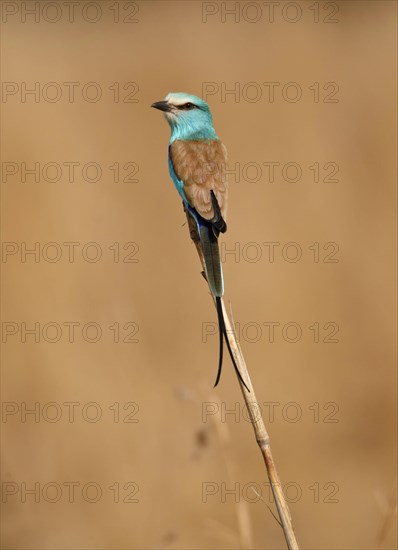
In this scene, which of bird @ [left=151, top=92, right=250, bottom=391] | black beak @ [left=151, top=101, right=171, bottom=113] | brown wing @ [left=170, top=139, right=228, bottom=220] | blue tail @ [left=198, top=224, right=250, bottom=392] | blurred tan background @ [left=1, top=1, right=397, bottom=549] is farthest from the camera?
blurred tan background @ [left=1, top=1, right=397, bottom=549]

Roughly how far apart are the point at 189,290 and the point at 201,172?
226 cm

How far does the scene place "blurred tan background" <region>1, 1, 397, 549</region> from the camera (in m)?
5.02

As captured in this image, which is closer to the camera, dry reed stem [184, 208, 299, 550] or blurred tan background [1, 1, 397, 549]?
dry reed stem [184, 208, 299, 550]

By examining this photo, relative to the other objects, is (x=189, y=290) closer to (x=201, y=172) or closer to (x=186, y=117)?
(x=186, y=117)

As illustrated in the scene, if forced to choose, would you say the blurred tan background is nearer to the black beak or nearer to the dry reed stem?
the black beak

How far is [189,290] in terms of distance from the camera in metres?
5.99

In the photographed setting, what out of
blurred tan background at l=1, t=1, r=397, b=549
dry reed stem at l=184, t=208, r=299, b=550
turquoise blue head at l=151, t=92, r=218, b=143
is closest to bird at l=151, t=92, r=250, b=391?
turquoise blue head at l=151, t=92, r=218, b=143

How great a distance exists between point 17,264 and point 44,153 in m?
1.07

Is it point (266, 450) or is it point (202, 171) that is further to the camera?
point (202, 171)

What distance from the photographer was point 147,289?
5.93m

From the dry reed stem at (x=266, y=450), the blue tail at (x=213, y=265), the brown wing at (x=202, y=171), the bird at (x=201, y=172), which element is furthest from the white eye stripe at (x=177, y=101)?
the dry reed stem at (x=266, y=450)

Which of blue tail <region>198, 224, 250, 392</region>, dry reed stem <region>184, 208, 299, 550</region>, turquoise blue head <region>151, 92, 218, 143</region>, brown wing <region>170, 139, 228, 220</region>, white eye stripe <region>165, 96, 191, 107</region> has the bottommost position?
dry reed stem <region>184, 208, 299, 550</region>

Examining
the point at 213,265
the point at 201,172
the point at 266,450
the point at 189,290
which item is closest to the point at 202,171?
the point at 201,172

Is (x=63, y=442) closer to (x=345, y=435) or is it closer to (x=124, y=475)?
(x=124, y=475)
